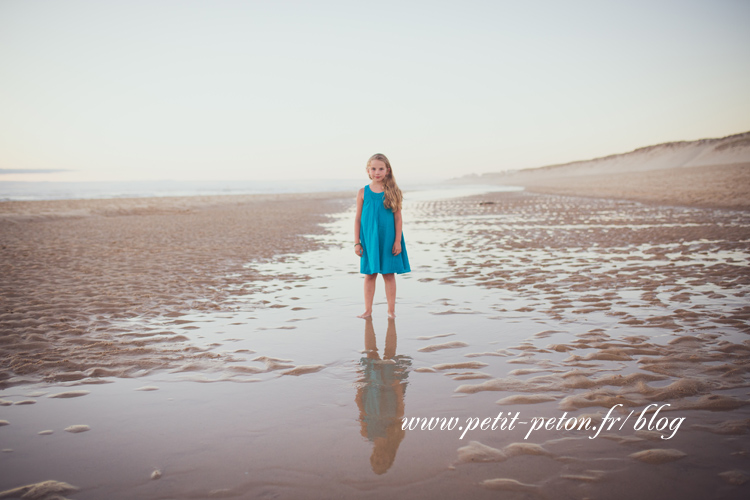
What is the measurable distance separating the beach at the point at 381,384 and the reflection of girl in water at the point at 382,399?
2cm

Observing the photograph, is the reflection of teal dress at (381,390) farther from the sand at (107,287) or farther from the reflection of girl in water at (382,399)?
the sand at (107,287)

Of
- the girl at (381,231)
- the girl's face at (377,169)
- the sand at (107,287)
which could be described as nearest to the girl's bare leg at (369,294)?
the girl at (381,231)

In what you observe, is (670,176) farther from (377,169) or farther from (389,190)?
(377,169)

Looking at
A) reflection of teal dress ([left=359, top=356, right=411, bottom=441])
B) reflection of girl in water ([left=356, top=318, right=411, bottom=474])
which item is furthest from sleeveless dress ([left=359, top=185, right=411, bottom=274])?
reflection of teal dress ([left=359, top=356, right=411, bottom=441])

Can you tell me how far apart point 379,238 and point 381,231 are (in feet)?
0.28

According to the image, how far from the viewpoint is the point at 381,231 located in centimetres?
510

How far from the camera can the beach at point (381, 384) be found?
7.08 ft

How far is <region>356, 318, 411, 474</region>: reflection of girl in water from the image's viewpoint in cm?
238

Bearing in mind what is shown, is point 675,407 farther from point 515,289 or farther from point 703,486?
point 515,289

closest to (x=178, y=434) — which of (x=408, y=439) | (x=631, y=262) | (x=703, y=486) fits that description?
(x=408, y=439)

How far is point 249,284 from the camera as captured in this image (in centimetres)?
678

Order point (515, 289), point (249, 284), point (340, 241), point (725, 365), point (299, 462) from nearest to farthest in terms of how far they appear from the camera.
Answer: point (299, 462) < point (725, 365) < point (515, 289) < point (249, 284) < point (340, 241)

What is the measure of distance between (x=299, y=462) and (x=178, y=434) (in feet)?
2.64

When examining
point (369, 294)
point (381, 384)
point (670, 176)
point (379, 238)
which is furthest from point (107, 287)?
point (670, 176)
